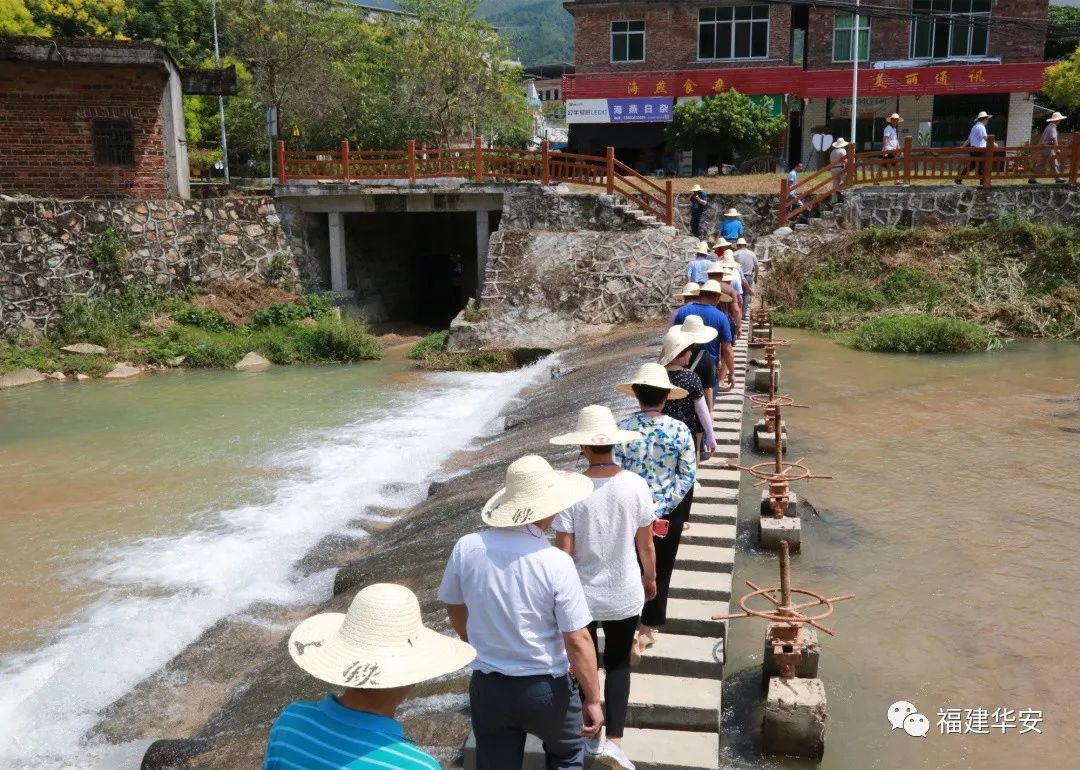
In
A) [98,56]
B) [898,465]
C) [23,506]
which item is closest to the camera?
[898,465]

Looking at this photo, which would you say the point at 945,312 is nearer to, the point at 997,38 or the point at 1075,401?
the point at 1075,401

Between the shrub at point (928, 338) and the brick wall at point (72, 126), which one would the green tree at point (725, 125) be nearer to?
the shrub at point (928, 338)

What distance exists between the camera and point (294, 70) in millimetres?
33219

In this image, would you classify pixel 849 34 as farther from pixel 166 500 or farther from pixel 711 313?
pixel 166 500

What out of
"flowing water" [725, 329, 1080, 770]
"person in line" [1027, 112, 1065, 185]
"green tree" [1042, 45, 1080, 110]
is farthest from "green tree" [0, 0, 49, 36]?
"flowing water" [725, 329, 1080, 770]

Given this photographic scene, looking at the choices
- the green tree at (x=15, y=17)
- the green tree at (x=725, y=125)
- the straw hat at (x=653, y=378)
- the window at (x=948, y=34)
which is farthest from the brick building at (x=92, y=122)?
the window at (x=948, y=34)

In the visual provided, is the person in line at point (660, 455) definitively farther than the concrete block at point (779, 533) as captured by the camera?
No

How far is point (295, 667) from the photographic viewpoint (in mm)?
6535

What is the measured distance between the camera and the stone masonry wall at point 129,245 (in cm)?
1945

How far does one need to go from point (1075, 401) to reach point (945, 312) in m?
5.66

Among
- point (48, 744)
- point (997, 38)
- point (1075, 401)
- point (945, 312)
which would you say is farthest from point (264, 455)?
point (997, 38)

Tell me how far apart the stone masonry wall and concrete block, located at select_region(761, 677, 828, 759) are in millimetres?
Answer: 19009

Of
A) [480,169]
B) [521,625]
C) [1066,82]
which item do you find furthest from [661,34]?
[521,625]

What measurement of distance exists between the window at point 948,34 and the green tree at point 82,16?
33.9m
